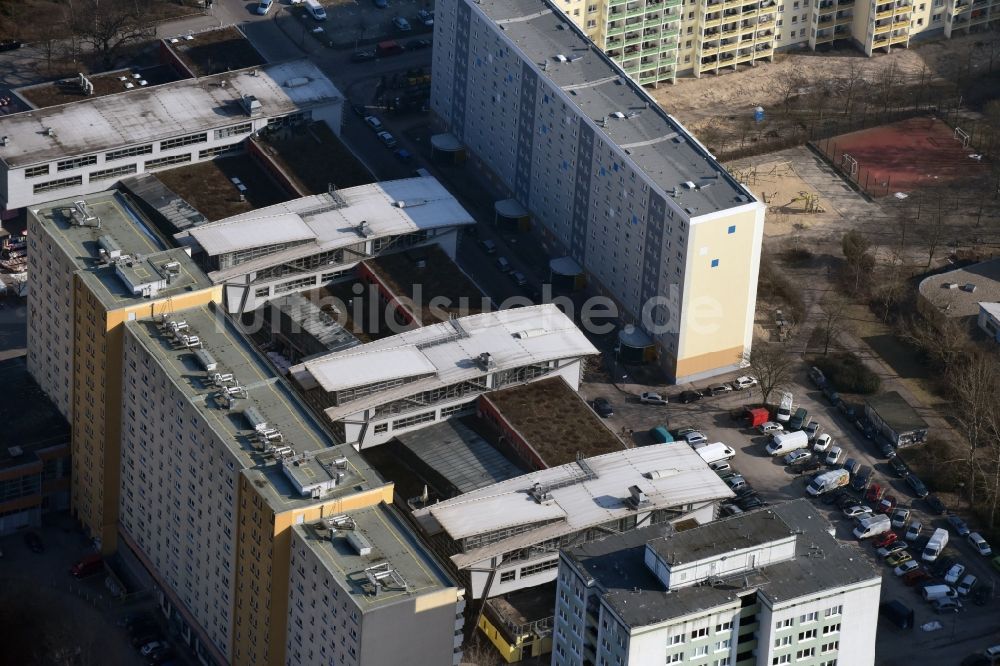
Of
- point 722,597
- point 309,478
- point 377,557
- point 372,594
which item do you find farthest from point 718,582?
point 309,478

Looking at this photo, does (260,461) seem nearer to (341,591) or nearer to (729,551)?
(341,591)

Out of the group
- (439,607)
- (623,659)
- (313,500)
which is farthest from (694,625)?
(313,500)

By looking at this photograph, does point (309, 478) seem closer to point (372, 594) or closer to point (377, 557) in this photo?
point (377, 557)

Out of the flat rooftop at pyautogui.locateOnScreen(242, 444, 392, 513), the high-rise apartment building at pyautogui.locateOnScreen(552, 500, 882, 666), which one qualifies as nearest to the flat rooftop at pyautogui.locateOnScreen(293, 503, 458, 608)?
the flat rooftop at pyautogui.locateOnScreen(242, 444, 392, 513)

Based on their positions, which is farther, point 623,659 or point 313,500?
point 313,500

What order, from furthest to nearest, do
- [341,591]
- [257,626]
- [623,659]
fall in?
[257,626]
[341,591]
[623,659]

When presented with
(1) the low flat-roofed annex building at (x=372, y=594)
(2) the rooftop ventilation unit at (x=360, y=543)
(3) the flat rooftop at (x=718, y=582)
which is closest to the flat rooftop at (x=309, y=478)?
(1) the low flat-roofed annex building at (x=372, y=594)
